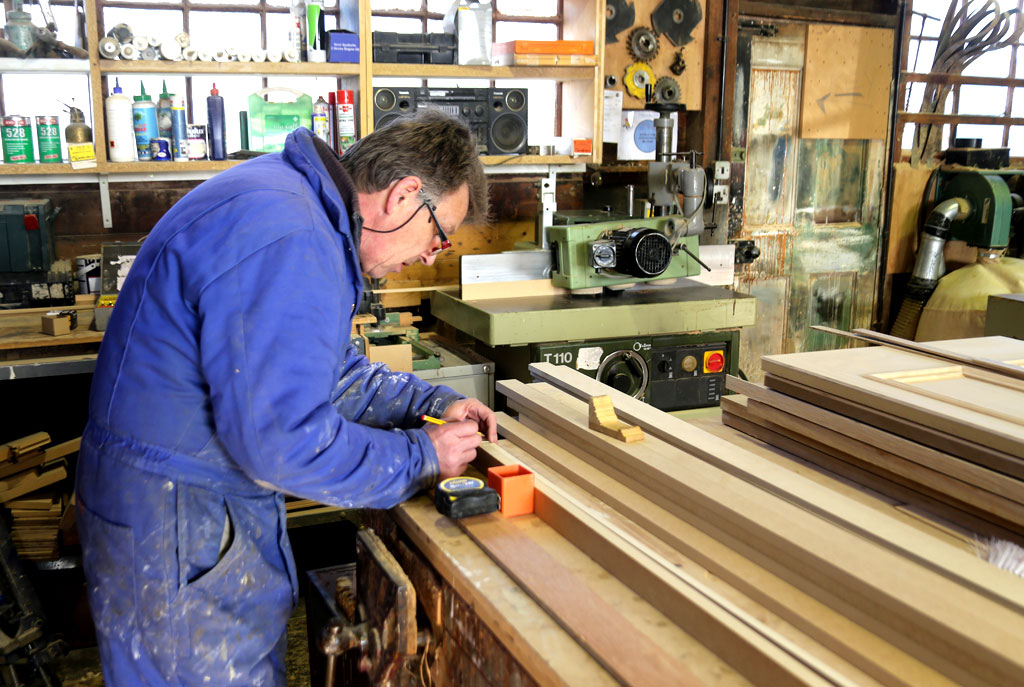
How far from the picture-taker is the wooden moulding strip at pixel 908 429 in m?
1.21

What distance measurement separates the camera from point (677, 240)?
2941mm

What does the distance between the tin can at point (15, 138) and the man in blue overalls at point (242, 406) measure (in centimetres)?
186

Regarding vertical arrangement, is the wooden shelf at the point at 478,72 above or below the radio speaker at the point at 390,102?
above

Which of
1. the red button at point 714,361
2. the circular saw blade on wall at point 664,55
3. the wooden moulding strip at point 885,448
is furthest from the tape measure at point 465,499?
the circular saw blade on wall at point 664,55

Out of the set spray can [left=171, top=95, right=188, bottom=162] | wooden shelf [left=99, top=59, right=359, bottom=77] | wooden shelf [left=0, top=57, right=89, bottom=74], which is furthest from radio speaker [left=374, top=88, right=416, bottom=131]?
wooden shelf [left=0, top=57, right=89, bottom=74]

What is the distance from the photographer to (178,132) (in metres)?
2.95

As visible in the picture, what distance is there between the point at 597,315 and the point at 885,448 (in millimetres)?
1465

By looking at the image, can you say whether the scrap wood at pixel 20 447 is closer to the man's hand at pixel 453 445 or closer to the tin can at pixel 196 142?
the tin can at pixel 196 142

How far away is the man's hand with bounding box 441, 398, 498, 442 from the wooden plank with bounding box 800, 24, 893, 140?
3.17 m

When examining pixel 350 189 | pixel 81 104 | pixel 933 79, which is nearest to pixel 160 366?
pixel 350 189

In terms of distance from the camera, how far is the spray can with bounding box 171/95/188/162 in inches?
116

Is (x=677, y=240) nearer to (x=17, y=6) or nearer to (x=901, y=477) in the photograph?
(x=901, y=477)

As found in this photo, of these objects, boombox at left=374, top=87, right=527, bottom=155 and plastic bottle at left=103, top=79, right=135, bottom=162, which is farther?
boombox at left=374, top=87, right=527, bottom=155

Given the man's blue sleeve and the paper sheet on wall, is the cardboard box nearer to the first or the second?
the man's blue sleeve
